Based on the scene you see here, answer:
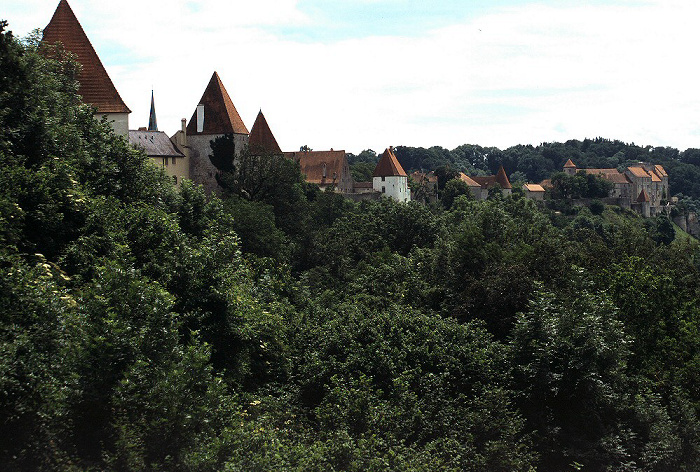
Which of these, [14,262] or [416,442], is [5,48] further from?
[416,442]

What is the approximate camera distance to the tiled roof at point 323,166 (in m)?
99.2

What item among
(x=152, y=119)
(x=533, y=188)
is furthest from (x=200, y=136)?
(x=533, y=188)

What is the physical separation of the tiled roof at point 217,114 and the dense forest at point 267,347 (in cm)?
2498

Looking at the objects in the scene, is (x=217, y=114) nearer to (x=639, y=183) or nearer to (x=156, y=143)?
(x=156, y=143)

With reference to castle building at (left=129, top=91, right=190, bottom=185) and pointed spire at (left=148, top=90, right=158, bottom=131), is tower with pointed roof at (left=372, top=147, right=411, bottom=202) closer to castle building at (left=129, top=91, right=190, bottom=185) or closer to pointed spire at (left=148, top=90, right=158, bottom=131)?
pointed spire at (left=148, top=90, right=158, bottom=131)

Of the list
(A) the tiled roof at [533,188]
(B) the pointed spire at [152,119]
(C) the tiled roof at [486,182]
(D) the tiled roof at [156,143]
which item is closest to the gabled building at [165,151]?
(D) the tiled roof at [156,143]

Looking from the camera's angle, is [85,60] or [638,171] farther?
[638,171]

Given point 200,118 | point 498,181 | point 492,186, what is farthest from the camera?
point 498,181

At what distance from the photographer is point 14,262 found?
56.2 feet

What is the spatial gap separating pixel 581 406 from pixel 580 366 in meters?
1.13

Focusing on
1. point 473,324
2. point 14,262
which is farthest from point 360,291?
point 14,262

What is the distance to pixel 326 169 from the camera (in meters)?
99.6

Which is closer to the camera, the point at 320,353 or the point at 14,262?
the point at 14,262

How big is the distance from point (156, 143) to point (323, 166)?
43.4 meters
